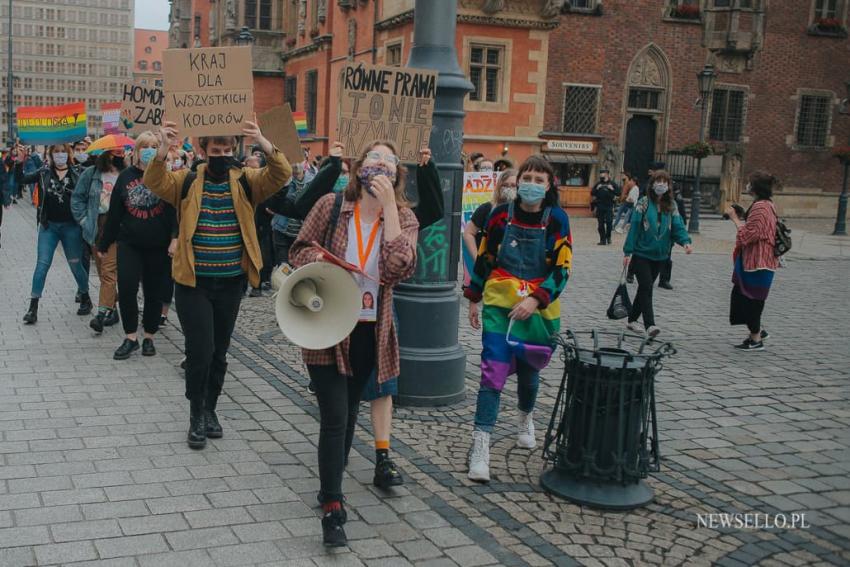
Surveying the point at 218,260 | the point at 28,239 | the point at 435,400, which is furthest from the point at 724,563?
the point at 28,239

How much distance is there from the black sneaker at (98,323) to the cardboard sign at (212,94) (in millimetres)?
4090

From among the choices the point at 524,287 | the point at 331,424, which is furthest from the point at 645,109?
the point at 331,424

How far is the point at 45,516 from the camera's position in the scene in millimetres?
4598

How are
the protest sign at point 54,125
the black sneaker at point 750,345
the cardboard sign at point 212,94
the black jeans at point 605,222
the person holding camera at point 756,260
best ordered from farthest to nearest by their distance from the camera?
the black jeans at point 605,222 → the protest sign at point 54,125 → the black sneaker at point 750,345 → the person holding camera at point 756,260 → the cardboard sign at point 212,94

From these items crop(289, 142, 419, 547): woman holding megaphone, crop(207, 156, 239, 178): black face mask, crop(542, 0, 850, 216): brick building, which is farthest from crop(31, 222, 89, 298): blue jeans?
crop(542, 0, 850, 216): brick building

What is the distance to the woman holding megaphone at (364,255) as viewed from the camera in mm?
4582

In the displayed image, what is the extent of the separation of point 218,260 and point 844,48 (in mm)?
32725

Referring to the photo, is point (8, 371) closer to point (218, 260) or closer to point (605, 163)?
point (218, 260)

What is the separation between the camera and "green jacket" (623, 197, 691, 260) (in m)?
10.1

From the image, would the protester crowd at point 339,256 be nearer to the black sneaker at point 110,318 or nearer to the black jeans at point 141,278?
the black jeans at point 141,278

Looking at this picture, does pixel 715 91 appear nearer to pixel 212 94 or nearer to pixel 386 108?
pixel 386 108

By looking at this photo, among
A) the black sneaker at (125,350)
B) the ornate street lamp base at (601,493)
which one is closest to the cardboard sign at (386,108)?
the ornate street lamp base at (601,493)

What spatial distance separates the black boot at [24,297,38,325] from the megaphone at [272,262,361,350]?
5889mm

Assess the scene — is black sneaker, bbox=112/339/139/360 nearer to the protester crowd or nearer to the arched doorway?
the protester crowd
